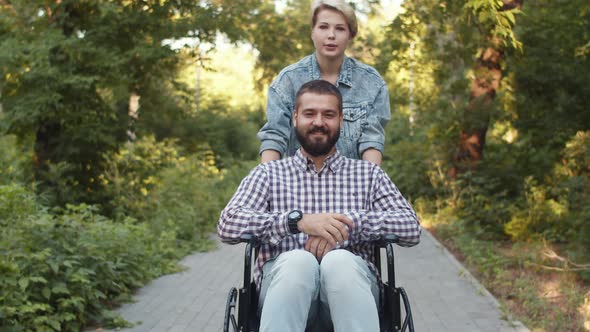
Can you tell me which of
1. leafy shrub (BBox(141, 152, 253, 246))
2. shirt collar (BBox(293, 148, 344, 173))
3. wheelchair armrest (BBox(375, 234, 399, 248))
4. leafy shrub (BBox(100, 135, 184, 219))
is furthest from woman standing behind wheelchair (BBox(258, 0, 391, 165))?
leafy shrub (BBox(100, 135, 184, 219))

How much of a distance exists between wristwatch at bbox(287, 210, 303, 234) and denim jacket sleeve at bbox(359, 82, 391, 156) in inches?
38.3

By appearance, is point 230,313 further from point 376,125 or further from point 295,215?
point 376,125

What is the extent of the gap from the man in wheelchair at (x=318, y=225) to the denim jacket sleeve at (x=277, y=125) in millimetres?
500

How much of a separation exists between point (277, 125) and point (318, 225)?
1.03 meters

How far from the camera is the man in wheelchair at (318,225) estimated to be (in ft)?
9.96

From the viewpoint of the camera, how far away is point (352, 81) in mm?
4227

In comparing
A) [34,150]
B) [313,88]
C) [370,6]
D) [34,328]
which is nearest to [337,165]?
[313,88]

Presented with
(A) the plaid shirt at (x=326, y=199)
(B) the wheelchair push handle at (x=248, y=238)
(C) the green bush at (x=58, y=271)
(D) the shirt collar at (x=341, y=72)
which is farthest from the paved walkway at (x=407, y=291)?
(B) the wheelchair push handle at (x=248, y=238)

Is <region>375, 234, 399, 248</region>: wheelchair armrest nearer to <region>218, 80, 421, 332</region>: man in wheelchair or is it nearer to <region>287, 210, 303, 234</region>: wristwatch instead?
<region>218, 80, 421, 332</region>: man in wheelchair

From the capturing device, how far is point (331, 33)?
13.2ft

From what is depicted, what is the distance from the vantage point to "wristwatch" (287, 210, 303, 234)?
3289 millimetres

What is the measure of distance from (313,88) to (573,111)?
864 centimetres

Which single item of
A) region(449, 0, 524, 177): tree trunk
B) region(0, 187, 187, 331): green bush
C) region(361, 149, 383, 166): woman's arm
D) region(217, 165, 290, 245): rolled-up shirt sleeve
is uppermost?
region(449, 0, 524, 177): tree trunk

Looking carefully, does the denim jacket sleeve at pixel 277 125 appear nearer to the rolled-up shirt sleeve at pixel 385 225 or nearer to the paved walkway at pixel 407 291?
the rolled-up shirt sleeve at pixel 385 225
